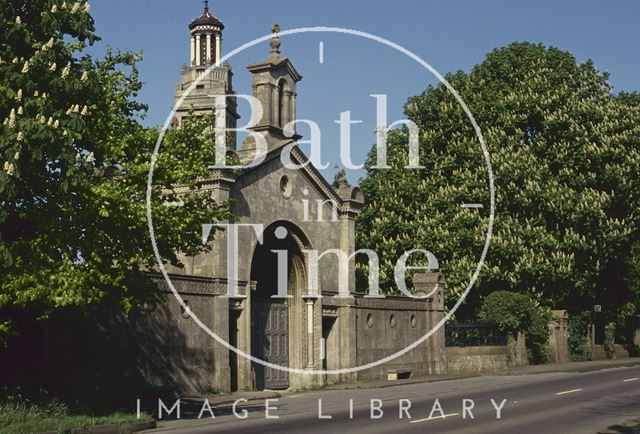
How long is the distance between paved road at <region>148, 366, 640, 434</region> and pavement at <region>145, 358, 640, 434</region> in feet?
0.06

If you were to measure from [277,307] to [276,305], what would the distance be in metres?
0.10

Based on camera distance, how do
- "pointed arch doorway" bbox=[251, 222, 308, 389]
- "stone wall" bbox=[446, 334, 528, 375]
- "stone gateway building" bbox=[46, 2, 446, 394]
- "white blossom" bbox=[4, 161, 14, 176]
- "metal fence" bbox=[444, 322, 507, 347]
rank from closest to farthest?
"white blossom" bbox=[4, 161, 14, 176]
"stone gateway building" bbox=[46, 2, 446, 394]
"pointed arch doorway" bbox=[251, 222, 308, 389]
"stone wall" bbox=[446, 334, 528, 375]
"metal fence" bbox=[444, 322, 507, 347]

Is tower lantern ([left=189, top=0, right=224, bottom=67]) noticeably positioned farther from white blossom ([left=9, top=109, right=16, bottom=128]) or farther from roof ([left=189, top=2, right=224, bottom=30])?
white blossom ([left=9, top=109, right=16, bottom=128])

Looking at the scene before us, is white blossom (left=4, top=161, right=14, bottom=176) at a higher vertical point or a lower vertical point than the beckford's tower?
lower

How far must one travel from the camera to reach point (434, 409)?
21125 mm

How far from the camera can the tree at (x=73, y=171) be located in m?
16.2

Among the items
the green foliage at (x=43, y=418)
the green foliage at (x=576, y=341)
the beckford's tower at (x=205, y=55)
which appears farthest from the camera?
the beckford's tower at (x=205, y=55)

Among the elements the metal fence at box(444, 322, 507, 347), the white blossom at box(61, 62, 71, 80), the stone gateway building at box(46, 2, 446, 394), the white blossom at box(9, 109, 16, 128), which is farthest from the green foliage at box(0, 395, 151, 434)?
the metal fence at box(444, 322, 507, 347)

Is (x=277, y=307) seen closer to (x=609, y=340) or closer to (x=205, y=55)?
(x=609, y=340)

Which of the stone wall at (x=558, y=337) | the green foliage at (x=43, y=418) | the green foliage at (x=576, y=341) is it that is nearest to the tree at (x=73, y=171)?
the green foliage at (x=43, y=418)

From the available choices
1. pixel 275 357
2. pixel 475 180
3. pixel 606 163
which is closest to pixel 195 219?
pixel 275 357

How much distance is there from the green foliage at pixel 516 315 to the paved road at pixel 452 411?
11.3 meters

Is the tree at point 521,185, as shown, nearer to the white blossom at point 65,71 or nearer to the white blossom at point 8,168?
the white blossom at point 65,71

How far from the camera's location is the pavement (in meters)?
17.2
